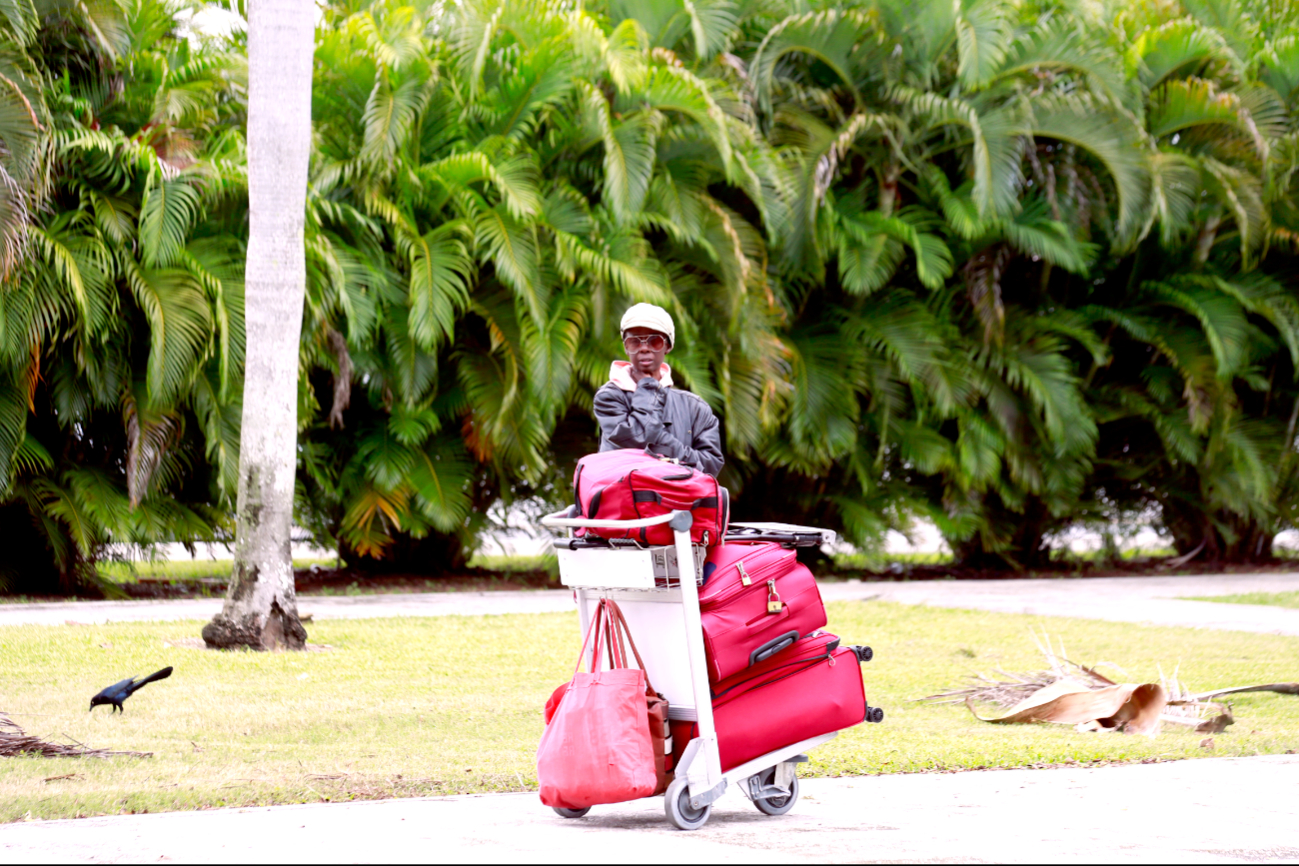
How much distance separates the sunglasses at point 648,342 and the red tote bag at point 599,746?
120 cm

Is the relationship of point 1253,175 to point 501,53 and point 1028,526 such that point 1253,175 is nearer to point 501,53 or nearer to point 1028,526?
point 1028,526

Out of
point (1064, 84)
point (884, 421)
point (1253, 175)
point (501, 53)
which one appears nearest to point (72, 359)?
point (501, 53)

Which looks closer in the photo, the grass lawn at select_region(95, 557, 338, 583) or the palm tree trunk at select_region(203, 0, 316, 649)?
the palm tree trunk at select_region(203, 0, 316, 649)

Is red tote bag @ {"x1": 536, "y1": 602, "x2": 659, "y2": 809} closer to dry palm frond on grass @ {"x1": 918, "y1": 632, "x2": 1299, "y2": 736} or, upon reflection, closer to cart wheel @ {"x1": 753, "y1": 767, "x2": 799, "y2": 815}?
cart wheel @ {"x1": 753, "y1": 767, "x2": 799, "y2": 815}

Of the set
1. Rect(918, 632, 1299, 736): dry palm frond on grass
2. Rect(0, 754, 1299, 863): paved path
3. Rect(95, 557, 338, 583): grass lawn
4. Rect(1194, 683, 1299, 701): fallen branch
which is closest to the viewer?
Rect(0, 754, 1299, 863): paved path

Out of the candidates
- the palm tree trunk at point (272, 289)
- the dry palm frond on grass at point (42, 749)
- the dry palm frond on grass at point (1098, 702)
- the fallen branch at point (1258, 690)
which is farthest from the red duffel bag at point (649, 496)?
the palm tree trunk at point (272, 289)

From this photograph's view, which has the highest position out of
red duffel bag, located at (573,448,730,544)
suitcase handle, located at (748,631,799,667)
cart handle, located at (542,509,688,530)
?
red duffel bag, located at (573,448,730,544)

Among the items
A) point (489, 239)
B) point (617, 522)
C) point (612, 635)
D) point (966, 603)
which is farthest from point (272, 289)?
point (966, 603)

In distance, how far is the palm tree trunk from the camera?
9.34 m

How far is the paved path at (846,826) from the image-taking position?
421 centimetres

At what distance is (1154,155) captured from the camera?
15.3 meters

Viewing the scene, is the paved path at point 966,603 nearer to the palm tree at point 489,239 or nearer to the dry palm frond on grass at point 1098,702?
the palm tree at point 489,239

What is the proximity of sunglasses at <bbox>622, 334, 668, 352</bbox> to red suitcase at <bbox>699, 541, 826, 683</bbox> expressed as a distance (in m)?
0.78

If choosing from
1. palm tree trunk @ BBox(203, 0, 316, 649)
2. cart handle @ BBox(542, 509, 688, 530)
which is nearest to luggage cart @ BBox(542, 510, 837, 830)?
cart handle @ BBox(542, 509, 688, 530)
